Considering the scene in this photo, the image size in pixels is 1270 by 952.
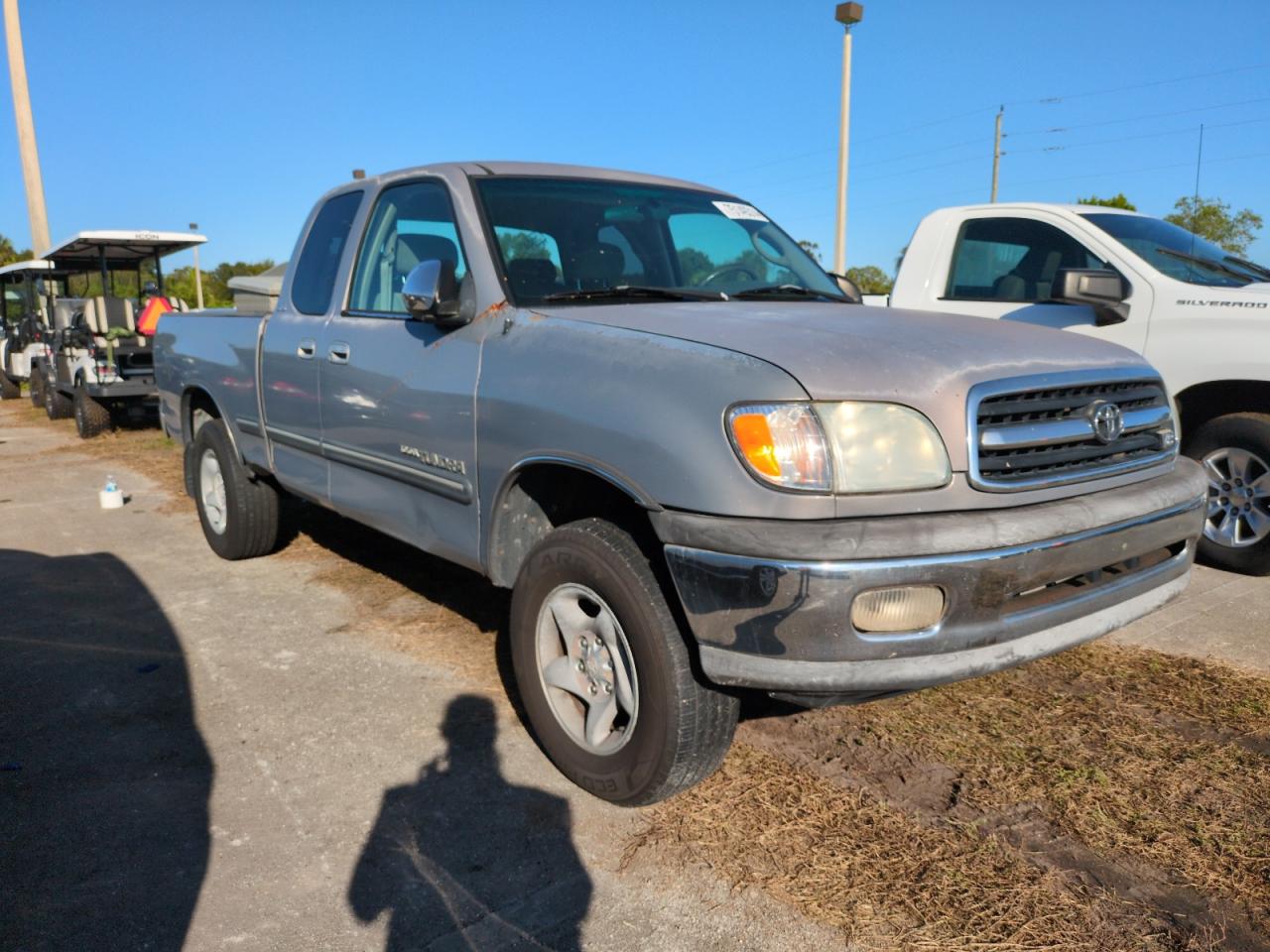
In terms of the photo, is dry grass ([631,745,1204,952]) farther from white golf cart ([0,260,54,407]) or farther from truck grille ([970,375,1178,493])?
white golf cart ([0,260,54,407])

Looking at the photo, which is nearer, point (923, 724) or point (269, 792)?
point (269, 792)

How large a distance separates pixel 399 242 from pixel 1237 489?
14.4 feet

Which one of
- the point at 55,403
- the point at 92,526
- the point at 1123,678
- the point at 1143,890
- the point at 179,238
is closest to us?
the point at 1143,890

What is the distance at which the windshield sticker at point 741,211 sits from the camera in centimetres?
419

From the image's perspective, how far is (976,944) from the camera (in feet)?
7.28

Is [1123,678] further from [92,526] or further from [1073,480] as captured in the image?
[92,526]

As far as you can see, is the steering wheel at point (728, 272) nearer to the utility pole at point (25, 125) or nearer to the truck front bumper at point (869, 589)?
the truck front bumper at point (869, 589)

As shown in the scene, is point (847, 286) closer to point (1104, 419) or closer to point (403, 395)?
point (1104, 419)

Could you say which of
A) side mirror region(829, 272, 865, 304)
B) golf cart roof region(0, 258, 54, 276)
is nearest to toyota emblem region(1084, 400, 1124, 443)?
side mirror region(829, 272, 865, 304)

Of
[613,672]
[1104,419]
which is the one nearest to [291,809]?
[613,672]

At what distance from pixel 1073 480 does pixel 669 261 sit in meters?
1.81

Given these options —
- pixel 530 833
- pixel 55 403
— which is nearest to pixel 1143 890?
pixel 530 833

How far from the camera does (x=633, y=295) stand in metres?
3.33

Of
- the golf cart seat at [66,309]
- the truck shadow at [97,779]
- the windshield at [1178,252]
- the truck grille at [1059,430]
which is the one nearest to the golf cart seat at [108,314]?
the golf cart seat at [66,309]
